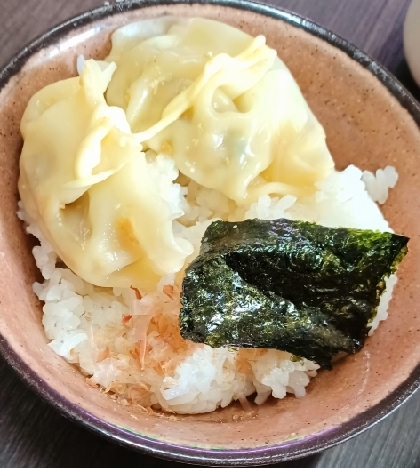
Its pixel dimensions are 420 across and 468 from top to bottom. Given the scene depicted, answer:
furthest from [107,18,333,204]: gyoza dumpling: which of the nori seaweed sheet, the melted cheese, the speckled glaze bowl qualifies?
the nori seaweed sheet

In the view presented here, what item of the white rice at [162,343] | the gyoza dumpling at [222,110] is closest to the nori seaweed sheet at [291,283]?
the white rice at [162,343]

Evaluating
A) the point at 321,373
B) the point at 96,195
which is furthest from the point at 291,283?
the point at 96,195

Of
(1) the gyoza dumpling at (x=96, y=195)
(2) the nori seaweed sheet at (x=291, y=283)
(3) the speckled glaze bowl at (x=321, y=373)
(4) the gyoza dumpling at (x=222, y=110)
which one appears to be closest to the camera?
(3) the speckled glaze bowl at (x=321, y=373)

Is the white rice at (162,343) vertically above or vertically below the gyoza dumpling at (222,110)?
below

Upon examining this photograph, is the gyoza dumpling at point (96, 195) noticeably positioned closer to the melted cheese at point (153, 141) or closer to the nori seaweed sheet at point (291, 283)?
the melted cheese at point (153, 141)

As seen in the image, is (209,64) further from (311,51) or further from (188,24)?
(311,51)

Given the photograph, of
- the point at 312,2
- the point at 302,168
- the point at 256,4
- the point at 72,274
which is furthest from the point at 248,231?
the point at 312,2

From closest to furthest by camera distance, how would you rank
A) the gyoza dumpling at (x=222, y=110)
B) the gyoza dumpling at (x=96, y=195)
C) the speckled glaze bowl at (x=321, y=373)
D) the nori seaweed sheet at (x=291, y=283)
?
the speckled glaze bowl at (x=321, y=373), the nori seaweed sheet at (x=291, y=283), the gyoza dumpling at (x=96, y=195), the gyoza dumpling at (x=222, y=110)
